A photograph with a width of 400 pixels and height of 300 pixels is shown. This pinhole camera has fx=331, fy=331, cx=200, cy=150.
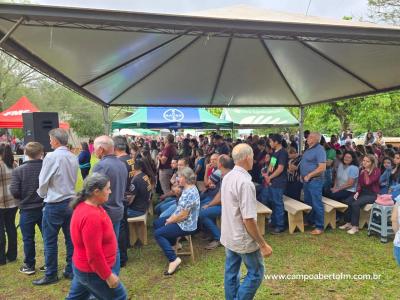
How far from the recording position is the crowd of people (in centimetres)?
239

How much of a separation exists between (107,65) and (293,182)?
462 centimetres

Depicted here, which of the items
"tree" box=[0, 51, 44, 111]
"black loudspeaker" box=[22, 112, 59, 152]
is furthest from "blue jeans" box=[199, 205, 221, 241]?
"tree" box=[0, 51, 44, 111]

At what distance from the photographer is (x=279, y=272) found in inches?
167

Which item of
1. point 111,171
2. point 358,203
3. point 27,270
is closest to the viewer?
point 111,171

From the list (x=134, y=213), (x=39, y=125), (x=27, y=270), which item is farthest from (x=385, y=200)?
(x=39, y=125)

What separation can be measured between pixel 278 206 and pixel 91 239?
13.4 feet

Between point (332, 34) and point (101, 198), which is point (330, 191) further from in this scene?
point (101, 198)

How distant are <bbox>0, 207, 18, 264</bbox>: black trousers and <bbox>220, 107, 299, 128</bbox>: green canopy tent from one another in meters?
9.46

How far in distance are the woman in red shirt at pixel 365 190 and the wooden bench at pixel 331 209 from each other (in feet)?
0.58

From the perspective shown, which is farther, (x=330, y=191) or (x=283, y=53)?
(x=283, y=53)

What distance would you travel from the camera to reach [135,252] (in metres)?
5.05

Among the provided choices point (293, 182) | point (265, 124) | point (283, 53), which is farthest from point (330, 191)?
point (265, 124)

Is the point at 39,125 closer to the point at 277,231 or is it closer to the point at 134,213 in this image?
the point at 134,213

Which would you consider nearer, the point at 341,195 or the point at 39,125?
the point at 39,125
